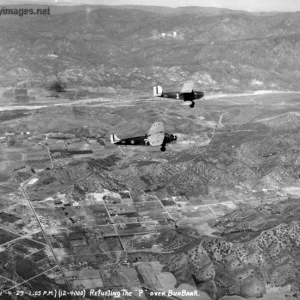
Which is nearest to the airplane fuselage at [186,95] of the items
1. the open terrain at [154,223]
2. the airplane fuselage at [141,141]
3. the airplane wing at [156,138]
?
the airplane fuselage at [141,141]

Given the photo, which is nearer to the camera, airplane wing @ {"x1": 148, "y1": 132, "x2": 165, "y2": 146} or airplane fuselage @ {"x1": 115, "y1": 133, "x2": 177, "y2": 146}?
airplane wing @ {"x1": 148, "y1": 132, "x2": 165, "y2": 146}

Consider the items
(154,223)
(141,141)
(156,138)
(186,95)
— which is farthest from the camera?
(154,223)

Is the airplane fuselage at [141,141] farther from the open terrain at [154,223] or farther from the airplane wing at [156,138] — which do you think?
the open terrain at [154,223]

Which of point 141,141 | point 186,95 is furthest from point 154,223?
point 141,141

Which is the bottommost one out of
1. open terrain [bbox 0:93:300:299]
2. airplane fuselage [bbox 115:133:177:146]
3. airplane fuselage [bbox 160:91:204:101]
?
open terrain [bbox 0:93:300:299]

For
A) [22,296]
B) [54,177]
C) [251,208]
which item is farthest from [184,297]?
[54,177]

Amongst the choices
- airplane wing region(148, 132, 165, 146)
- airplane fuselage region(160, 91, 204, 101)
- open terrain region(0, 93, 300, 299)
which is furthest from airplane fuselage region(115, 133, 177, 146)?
open terrain region(0, 93, 300, 299)

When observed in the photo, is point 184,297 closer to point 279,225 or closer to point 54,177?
point 279,225

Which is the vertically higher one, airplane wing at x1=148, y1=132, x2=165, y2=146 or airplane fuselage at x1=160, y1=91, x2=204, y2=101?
airplane fuselage at x1=160, y1=91, x2=204, y2=101

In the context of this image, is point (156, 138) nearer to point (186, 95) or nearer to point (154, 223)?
point (186, 95)

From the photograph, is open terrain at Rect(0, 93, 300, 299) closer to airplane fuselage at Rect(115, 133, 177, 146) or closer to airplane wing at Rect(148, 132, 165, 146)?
airplane fuselage at Rect(115, 133, 177, 146)

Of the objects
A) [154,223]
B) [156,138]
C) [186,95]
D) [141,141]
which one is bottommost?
[154,223]
